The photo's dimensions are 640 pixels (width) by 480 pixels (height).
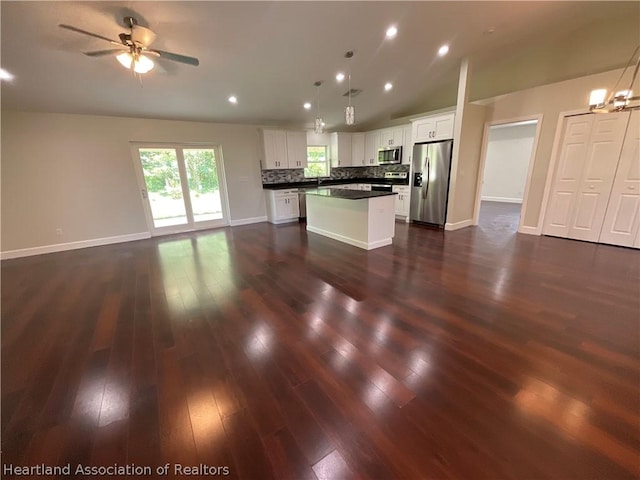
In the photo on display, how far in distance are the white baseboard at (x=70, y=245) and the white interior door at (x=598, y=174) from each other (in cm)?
842

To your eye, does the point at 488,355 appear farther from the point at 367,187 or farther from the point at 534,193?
the point at 367,187

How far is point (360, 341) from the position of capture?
2047 mm

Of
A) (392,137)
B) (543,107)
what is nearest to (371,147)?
(392,137)

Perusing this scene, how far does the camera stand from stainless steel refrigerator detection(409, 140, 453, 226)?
5332mm

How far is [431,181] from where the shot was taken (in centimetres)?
558

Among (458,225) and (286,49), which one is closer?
(286,49)

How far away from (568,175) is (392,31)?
3.90 meters

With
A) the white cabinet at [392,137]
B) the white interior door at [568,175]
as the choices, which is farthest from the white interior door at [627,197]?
the white cabinet at [392,137]

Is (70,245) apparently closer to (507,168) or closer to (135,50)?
(135,50)

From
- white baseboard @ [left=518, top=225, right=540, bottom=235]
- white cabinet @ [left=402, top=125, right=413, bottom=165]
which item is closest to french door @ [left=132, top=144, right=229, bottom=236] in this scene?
white cabinet @ [left=402, top=125, right=413, bottom=165]

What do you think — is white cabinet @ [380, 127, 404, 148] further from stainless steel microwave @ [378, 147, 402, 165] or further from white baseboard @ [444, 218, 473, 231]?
white baseboard @ [444, 218, 473, 231]

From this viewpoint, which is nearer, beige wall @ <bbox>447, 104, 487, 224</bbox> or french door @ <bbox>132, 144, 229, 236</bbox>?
beige wall @ <bbox>447, 104, 487, 224</bbox>

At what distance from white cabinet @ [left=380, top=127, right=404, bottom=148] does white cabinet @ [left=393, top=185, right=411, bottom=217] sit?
1.14 m

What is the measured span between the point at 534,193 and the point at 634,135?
4.57ft
